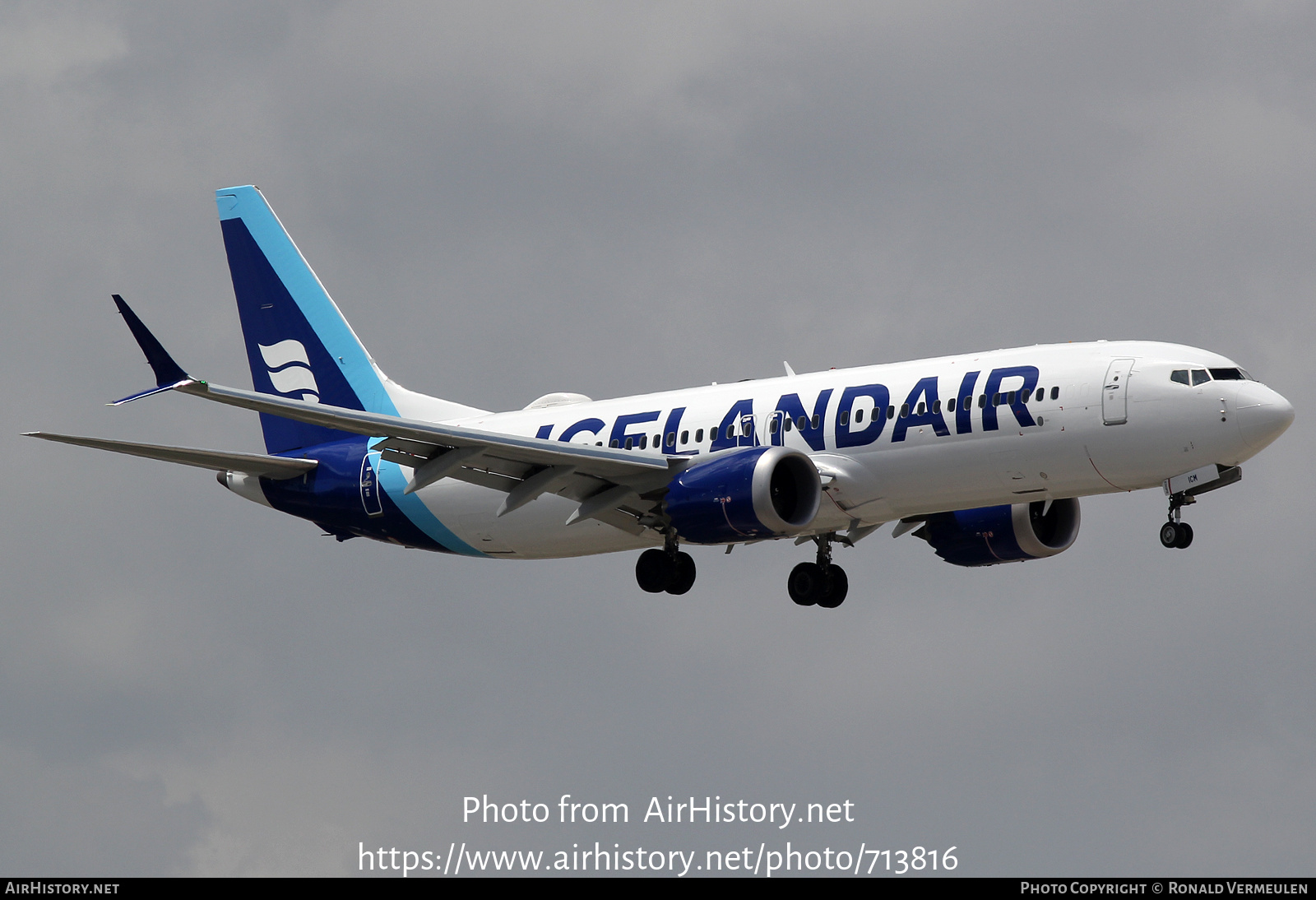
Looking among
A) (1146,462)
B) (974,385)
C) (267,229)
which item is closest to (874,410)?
(974,385)

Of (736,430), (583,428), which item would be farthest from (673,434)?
(583,428)

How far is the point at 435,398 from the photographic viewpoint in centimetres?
Result: 5234

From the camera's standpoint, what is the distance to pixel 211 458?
4569cm

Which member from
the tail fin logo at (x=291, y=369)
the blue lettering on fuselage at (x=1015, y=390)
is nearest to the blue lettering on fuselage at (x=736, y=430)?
the blue lettering on fuselage at (x=1015, y=390)

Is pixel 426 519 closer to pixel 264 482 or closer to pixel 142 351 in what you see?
pixel 264 482

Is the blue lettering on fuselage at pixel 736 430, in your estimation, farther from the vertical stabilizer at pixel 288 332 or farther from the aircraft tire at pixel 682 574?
the vertical stabilizer at pixel 288 332

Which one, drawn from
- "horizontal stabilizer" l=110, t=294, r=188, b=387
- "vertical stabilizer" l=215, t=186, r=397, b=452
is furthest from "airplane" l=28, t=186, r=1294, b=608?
"vertical stabilizer" l=215, t=186, r=397, b=452

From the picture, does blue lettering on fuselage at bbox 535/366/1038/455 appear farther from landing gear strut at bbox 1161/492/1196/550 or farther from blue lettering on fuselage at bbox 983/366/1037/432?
landing gear strut at bbox 1161/492/1196/550

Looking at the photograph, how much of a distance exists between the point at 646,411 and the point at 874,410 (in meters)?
6.65

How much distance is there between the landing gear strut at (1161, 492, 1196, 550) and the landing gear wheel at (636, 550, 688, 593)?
1147cm

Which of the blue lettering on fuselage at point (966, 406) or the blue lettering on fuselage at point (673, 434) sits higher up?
the blue lettering on fuselage at point (673, 434)

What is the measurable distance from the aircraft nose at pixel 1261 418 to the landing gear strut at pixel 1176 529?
6.34ft

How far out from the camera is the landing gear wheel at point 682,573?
44.0 metres

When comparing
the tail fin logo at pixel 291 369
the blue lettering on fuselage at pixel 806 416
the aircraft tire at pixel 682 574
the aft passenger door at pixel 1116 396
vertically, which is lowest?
the aircraft tire at pixel 682 574
